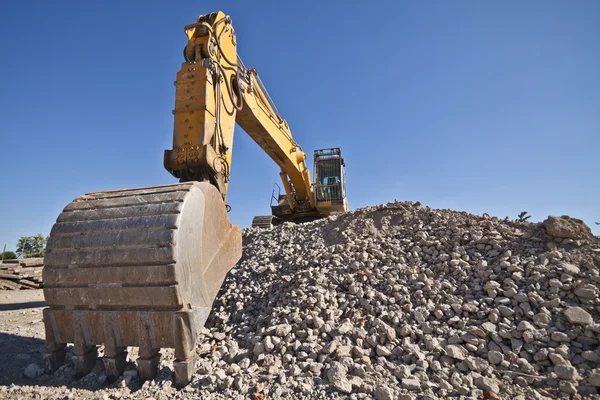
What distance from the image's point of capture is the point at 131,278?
2492mm

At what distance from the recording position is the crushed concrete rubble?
258 cm

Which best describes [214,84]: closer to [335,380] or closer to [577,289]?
[335,380]

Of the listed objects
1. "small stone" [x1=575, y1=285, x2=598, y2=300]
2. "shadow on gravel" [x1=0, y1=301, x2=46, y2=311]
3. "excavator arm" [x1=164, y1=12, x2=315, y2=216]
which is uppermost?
"excavator arm" [x1=164, y1=12, x2=315, y2=216]

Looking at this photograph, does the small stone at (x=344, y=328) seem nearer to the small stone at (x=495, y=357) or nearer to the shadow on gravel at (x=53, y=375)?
the small stone at (x=495, y=357)

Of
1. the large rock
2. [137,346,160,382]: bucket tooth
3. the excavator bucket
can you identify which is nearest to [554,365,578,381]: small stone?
the large rock

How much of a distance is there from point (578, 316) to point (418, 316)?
4.81 feet

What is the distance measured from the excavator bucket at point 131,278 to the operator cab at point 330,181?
7.21 m

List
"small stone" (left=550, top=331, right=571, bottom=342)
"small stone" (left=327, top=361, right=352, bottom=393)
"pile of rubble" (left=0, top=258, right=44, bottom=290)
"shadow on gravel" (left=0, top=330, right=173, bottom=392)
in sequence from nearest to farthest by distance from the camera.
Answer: "small stone" (left=327, top=361, right=352, bottom=393)
"shadow on gravel" (left=0, top=330, right=173, bottom=392)
"small stone" (left=550, top=331, right=571, bottom=342)
"pile of rubble" (left=0, top=258, right=44, bottom=290)

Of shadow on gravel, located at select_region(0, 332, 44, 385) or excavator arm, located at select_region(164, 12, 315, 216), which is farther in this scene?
excavator arm, located at select_region(164, 12, 315, 216)

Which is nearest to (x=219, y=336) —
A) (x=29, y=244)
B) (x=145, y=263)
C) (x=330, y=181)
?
(x=145, y=263)

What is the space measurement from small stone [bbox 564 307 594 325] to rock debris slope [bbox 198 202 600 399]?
0.4 inches

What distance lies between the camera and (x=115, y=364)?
8.52 feet

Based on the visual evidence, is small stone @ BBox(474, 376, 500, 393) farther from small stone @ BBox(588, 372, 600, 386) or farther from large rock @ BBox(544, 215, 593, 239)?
large rock @ BBox(544, 215, 593, 239)

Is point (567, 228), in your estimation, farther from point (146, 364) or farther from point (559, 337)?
point (146, 364)
